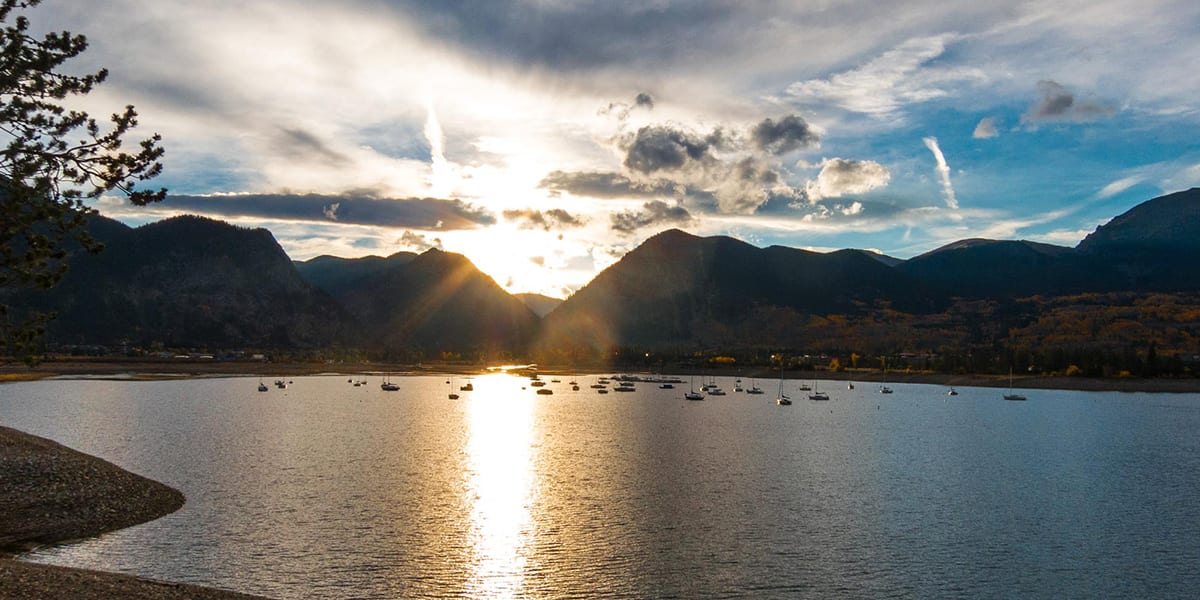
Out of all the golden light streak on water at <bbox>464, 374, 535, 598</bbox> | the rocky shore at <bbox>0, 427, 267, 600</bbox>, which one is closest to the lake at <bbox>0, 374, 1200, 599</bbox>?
the golden light streak on water at <bbox>464, 374, 535, 598</bbox>

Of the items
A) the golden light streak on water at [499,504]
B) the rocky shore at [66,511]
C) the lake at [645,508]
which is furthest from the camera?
the golden light streak on water at [499,504]

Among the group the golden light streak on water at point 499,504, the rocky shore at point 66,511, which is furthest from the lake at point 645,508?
the rocky shore at point 66,511

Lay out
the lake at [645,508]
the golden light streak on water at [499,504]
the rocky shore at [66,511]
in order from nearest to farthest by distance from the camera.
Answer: the rocky shore at [66,511] → the lake at [645,508] → the golden light streak on water at [499,504]

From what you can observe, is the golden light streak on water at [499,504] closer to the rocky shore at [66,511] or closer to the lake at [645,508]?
the lake at [645,508]

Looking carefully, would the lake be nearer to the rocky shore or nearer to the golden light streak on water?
the golden light streak on water

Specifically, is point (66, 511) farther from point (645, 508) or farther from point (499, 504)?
point (645, 508)

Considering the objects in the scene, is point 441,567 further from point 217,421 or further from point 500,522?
point 217,421

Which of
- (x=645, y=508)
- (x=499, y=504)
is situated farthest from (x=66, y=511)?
(x=645, y=508)
